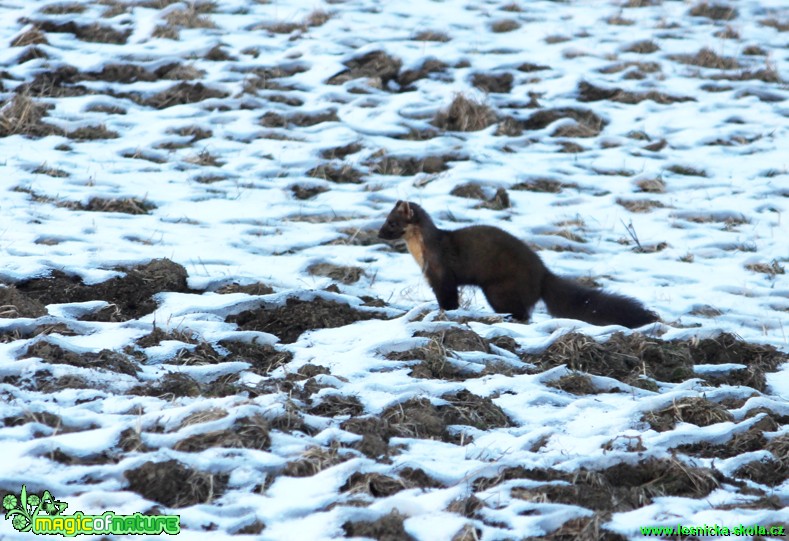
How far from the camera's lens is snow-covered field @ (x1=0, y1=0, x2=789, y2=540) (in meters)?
3.93

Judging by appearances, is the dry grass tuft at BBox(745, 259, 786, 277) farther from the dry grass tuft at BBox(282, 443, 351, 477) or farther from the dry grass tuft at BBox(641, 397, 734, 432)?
the dry grass tuft at BBox(282, 443, 351, 477)

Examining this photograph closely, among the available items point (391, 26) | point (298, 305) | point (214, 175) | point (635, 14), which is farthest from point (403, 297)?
point (635, 14)

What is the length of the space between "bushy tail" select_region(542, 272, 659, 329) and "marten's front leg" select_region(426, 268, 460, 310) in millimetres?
621

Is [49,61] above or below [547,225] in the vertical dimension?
above

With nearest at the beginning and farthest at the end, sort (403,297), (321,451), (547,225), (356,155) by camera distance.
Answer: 1. (321,451)
2. (403,297)
3. (547,225)
4. (356,155)

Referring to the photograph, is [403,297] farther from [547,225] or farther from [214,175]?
[214,175]

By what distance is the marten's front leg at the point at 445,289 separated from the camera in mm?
6891

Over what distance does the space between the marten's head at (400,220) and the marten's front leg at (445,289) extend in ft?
1.54

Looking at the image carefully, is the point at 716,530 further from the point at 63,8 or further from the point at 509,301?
the point at 63,8

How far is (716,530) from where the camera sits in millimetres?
3705

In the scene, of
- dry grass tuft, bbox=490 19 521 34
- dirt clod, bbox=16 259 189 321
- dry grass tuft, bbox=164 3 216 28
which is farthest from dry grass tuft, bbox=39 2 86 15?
dirt clod, bbox=16 259 189 321

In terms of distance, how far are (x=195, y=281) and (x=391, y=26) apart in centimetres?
762

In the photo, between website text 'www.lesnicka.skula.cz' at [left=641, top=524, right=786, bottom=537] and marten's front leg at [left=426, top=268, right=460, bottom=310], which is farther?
marten's front leg at [left=426, top=268, right=460, bottom=310]

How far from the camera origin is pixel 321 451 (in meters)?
4.05
